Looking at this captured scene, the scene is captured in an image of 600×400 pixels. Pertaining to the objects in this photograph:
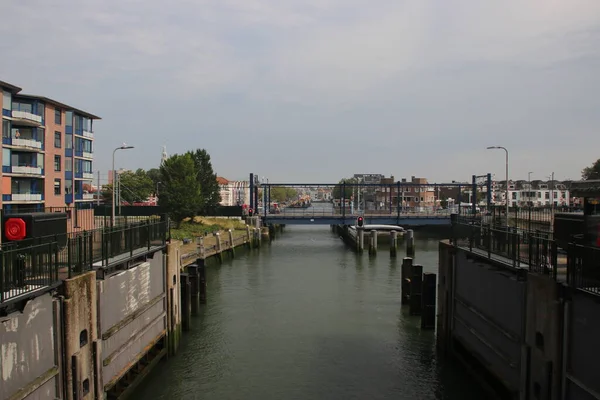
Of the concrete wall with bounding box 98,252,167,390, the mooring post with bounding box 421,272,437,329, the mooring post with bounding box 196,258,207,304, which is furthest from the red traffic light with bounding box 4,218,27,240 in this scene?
the mooring post with bounding box 196,258,207,304

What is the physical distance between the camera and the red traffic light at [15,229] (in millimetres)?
13992

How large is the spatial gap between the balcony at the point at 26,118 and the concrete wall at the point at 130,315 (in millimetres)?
41558

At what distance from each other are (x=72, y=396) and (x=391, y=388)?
37.9 ft

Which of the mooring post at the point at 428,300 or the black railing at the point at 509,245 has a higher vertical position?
the black railing at the point at 509,245

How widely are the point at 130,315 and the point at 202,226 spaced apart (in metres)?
63.8

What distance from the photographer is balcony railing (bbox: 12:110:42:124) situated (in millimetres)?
53547

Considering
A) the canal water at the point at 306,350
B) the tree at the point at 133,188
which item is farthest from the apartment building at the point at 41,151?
the tree at the point at 133,188

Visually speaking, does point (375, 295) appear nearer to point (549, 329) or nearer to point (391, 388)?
point (391, 388)

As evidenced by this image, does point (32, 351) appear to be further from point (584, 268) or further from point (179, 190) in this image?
point (179, 190)

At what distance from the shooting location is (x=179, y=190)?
75.1 m

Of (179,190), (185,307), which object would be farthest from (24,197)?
(185,307)

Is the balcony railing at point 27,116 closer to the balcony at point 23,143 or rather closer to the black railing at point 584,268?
the balcony at point 23,143

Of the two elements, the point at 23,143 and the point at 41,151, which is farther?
the point at 41,151

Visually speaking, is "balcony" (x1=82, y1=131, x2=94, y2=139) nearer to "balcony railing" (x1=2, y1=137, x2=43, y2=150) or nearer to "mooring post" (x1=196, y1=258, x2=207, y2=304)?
"balcony railing" (x1=2, y1=137, x2=43, y2=150)
